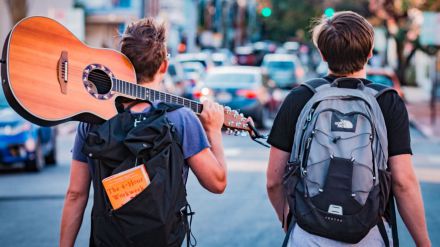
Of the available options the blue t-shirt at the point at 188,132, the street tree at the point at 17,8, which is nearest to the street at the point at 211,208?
the blue t-shirt at the point at 188,132

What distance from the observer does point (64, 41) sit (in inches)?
143

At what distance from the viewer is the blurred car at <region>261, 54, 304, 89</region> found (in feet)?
113

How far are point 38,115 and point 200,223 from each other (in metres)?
6.15

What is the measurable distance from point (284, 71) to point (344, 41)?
31679mm

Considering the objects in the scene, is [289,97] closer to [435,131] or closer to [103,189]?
[103,189]

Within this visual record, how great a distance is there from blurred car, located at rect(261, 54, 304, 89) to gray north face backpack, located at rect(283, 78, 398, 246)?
3078cm

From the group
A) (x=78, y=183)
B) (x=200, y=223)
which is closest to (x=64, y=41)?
(x=78, y=183)

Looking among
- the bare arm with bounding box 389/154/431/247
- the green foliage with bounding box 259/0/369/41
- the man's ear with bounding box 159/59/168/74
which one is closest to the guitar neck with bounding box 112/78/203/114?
the man's ear with bounding box 159/59/168/74

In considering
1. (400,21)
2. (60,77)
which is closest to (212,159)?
(60,77)

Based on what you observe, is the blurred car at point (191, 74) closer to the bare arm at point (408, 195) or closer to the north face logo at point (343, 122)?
the bare arm at point (408, 195)

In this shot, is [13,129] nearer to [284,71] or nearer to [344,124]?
[344,124]

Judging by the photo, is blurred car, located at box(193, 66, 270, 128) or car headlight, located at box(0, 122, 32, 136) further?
blurred car, located at box(193, 66, 270, 128)

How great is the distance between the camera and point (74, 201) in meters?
3.85

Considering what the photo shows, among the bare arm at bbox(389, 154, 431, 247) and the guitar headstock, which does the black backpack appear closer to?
the guitar headstock
